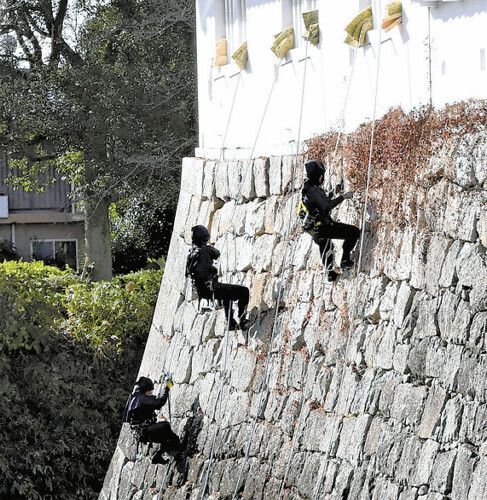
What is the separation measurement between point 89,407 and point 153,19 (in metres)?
7.11

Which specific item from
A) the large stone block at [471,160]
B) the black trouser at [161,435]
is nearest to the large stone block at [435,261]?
the large stone block at [471,160]

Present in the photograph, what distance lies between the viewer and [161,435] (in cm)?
1086

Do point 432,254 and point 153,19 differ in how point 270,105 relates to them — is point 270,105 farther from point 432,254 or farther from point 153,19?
point 153,19

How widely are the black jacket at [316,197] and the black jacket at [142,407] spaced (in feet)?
10.3

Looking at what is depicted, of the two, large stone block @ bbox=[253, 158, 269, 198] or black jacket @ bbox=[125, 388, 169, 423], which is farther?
black jacket @ bbox=[125, 388, 169, 423]

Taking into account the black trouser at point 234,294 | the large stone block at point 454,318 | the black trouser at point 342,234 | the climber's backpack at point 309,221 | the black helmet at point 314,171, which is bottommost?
the black trouser at point 234,294

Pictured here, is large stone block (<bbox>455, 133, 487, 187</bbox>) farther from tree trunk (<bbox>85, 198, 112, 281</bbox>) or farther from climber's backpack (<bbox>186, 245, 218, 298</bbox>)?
tree trunk (<bbox>85, 198, 112, 281</bbox>)

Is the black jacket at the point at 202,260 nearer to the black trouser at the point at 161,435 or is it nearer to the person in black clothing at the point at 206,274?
the person in black clothing at the point at 206,274

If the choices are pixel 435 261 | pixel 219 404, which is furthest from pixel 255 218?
pixel 435 261

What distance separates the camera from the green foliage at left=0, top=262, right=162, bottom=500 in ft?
50.3

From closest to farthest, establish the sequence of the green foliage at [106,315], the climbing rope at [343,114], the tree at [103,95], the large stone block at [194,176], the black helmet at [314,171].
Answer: the black helmet at [314,171], the climbing rope at [343,114], the large stone block at [194,176], the green foliage at [106,315], the tree at [103,95]

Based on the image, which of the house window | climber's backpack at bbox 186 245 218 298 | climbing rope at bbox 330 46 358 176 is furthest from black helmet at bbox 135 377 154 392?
the house window

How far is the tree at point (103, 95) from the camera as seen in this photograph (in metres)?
18.8

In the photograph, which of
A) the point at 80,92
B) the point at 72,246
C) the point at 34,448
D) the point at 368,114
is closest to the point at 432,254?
the point at 368,114
